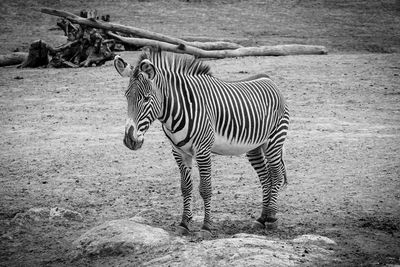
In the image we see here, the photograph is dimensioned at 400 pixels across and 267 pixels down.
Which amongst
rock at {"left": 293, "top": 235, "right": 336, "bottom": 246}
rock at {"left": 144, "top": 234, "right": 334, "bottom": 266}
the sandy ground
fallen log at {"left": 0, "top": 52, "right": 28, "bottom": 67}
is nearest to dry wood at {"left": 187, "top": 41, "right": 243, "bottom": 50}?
the sandy ground

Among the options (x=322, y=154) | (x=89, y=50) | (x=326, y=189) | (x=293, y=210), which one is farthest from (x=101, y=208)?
(x=89, y=50)

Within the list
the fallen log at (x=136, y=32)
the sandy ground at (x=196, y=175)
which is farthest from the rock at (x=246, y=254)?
the fallen log at (x=136, y=32)

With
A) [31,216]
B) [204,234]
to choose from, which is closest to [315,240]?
[204,234]

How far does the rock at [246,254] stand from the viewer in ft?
16.0

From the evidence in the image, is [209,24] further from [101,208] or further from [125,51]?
[101,208]

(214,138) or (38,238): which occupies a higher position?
(214,138)

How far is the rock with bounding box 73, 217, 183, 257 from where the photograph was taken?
5570mm

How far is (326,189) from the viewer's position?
7668 millimetres

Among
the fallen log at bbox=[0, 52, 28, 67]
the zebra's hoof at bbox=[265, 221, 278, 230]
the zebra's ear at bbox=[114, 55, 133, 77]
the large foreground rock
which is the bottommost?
the fallen log at bbox=[0, 52, 28, 67]

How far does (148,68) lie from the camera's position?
5711 millimetres

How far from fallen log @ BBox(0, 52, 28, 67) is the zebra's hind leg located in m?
11.6

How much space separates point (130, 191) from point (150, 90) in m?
2.37

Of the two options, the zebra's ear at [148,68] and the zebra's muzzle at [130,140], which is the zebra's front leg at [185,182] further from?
the zebra's ear at [148,68]

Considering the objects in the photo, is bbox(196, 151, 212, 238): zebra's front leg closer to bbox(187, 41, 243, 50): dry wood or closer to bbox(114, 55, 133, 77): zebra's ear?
bbox(114, 55, 133, 77): zebra's ear
